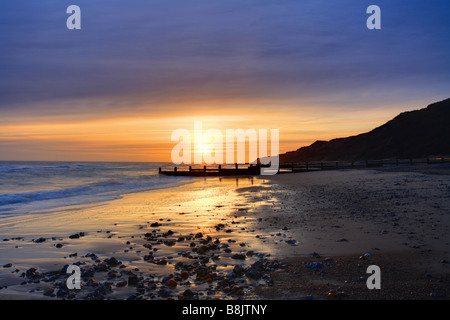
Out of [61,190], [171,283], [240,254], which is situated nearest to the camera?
[171,283]

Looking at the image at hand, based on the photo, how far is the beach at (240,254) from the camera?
18.3 ft

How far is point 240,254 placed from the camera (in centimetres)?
746

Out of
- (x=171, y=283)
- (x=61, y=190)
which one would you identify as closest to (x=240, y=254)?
(x=171, y=283)

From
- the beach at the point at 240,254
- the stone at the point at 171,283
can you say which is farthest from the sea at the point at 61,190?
the stone at the point at 171,283

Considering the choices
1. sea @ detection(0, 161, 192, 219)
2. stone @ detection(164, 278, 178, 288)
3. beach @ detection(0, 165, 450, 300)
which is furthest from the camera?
sea @ detection(0, 161, 192, 219)

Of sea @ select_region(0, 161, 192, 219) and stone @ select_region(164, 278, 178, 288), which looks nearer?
stone @ select_region(164, 278, 178, 288)

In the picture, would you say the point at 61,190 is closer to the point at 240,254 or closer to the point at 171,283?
the point at 240,254

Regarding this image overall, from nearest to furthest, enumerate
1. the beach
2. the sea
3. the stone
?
the beach → the stone → the sea

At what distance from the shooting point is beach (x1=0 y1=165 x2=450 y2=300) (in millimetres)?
5566

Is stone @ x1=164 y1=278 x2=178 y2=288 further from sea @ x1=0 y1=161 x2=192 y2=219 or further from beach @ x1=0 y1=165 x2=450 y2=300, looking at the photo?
sea @ x1=0 y1=161 x2=192 y2=219

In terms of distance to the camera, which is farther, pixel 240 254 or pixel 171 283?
pixel 240 254

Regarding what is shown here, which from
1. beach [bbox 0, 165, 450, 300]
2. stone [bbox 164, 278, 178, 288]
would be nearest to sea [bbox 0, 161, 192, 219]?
beach [bbox 0, 165, 450, 300]
